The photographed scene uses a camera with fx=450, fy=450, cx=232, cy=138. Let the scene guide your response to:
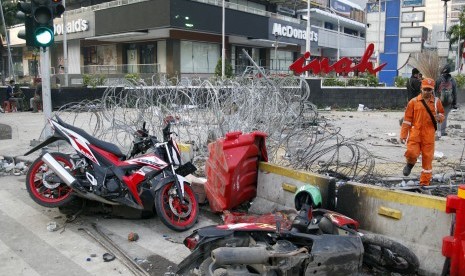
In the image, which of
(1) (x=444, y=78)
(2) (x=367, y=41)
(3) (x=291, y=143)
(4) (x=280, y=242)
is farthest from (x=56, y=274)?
(2) (x=367, y=41)

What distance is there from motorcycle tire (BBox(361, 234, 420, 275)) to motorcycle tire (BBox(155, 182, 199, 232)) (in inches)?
87.4

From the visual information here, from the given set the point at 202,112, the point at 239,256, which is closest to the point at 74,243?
the point at 239,256

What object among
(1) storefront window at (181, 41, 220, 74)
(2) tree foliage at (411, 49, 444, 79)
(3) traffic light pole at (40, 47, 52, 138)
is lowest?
(3) traffic light pole at (40, 47, 52, 138)

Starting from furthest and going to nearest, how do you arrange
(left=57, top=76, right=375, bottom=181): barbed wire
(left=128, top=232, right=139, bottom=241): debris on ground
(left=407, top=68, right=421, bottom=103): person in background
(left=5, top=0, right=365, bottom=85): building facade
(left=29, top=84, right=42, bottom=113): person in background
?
(left=5, top=0, right=365, bottom=85): building facade
(left=29, top=84, right=42, bottom=113): person in background
(left=407, top=68, right=421, bottom=103): person in background
(left=57, top=76, right=375, bottom=181): barbed wire
(left=128, top=232, right=139, bottom=241): debris on ground

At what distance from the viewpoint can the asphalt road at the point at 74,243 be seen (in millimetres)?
4547

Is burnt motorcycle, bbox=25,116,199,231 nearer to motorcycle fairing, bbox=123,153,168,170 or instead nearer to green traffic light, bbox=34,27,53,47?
motorcycle fairing, bbox=123,153,168,170

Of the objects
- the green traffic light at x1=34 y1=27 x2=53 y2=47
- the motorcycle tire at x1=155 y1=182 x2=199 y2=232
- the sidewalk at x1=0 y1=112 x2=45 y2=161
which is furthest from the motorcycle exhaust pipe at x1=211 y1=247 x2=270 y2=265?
the green traffic light at x1=34 y1=27 x2=53 y2=47

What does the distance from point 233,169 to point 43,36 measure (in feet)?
18.9

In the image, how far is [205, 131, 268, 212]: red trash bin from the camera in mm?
5918

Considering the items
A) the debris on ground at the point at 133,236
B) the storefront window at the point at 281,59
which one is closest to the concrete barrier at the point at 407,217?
the debris on ground at the point at 133,236

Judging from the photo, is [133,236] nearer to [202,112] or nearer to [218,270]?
[218,270]

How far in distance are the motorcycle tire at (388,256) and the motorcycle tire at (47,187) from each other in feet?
11.8

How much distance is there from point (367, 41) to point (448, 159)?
27.6 meters

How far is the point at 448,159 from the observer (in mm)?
9680
